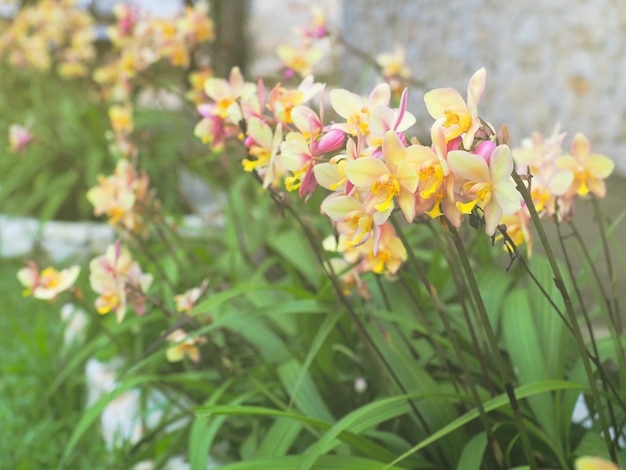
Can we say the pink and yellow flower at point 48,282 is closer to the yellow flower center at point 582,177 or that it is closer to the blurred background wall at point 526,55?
the yellow flower center at point 582,177

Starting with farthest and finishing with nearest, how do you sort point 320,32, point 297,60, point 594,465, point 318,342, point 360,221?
point 320,32
point 297,60
point 318,342
point 360,221
point 594,465

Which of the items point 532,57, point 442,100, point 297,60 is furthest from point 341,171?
point 532,57

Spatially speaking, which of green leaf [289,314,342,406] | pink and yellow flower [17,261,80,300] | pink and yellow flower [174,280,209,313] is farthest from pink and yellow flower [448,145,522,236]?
pink and yellow flower [17,261,80,300]

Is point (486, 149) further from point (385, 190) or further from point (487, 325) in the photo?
point (487, 325)

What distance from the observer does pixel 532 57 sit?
3141mm

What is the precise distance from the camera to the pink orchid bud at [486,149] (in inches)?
26.5

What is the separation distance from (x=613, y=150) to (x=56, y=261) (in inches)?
84.3

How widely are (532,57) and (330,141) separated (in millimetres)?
2568

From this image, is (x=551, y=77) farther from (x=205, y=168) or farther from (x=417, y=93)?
(x=205, y=168)

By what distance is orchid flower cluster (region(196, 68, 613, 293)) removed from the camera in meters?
0.68

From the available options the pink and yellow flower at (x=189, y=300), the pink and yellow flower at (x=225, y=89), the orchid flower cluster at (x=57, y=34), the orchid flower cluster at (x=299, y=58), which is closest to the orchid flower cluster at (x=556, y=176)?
the pink and yellow flower at (x=225, y=89)

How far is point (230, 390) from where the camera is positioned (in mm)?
1474

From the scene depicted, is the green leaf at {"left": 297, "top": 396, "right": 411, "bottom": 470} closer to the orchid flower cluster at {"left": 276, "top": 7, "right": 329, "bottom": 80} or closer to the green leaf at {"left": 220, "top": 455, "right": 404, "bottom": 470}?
the green leaf at {"left": 220, "top": 455, "right": 404, "bottom": 470}

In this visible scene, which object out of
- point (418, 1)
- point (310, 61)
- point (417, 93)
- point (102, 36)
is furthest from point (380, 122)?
point (102, 36)
